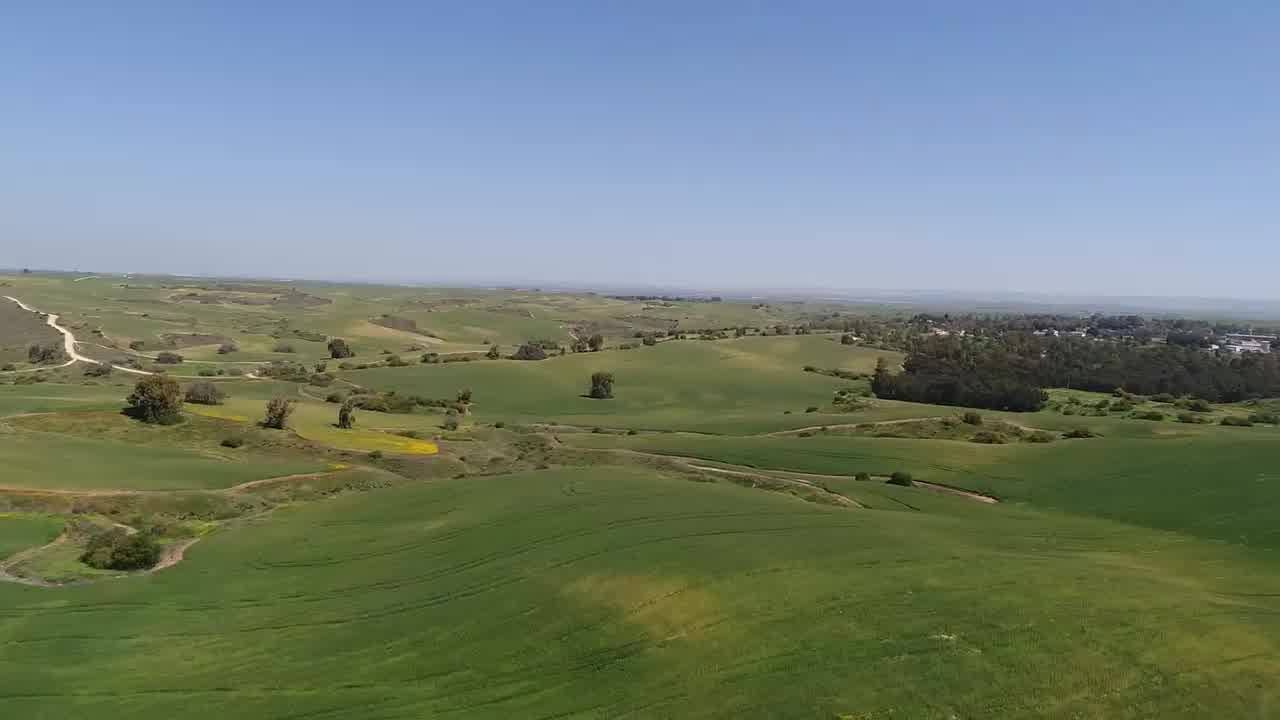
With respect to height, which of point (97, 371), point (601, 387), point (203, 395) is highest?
point (203, 395)

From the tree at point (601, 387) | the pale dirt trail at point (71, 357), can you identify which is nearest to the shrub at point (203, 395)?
the pale dirt trail at point (71, 357)

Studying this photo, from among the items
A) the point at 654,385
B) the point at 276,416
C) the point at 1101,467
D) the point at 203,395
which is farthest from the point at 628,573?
the point at 654,385

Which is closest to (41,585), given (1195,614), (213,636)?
(213,636)

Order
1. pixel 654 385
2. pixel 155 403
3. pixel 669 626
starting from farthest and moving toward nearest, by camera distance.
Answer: pixel 654 385 → pixel 155 403 → pixel 669 626

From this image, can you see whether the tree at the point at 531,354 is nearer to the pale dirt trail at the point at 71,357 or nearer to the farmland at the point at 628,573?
the pale dirt trail at the point at 71,357

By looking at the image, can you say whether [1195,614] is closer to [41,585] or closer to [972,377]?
[41,585]

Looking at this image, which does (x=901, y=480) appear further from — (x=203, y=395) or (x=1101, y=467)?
(x=203, y=395)
